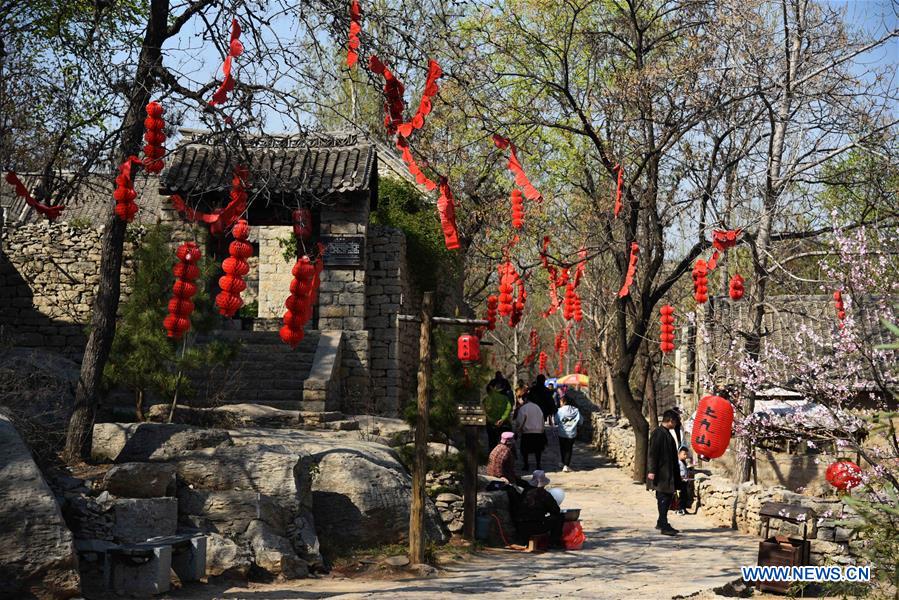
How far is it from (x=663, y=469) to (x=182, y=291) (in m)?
7.01

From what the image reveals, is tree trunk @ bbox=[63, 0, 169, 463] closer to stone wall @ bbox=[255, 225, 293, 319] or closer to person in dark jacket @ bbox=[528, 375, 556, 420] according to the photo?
stone wall @ bbox=[255, 225, 293, 319]

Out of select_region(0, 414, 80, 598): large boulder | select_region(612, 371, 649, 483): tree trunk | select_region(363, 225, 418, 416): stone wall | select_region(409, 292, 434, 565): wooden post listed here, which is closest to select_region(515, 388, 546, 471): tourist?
select_region(612, 371, 649, 483): tree trunk

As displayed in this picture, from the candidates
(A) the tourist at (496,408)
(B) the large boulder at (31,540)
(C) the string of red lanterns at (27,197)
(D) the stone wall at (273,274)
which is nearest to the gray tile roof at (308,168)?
(D) the stone wall at (273,274)

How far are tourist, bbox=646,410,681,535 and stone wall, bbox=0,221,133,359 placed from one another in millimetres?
10277

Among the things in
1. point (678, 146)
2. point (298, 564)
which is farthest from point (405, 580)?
point (678, 146)

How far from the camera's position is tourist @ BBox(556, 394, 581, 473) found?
21.4 meters

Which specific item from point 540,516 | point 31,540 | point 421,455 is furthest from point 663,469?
point 31,540

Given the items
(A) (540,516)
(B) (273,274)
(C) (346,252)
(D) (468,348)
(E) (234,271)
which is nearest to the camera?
(E) (234,271)

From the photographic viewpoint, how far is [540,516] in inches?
520

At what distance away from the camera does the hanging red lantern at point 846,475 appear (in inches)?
396

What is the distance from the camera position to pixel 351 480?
12.0 metres

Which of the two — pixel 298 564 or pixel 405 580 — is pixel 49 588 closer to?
pixel 298 564

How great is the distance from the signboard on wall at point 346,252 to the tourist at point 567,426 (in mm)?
Answer: 5367

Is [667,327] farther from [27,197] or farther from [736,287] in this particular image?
[27,197]
